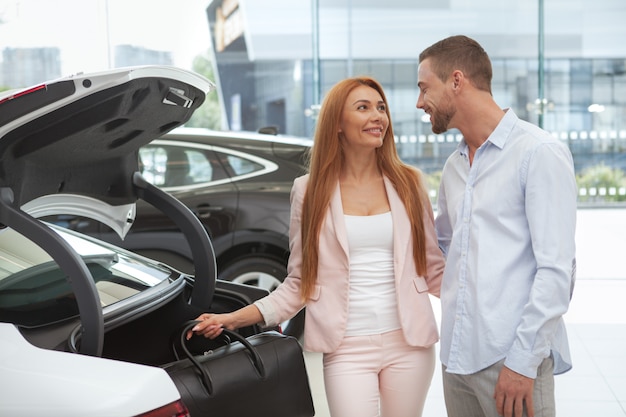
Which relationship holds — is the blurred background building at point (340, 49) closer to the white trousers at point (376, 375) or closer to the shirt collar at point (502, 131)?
the white trousers at point (376, 375)

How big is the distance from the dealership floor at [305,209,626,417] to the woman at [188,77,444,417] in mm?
1584

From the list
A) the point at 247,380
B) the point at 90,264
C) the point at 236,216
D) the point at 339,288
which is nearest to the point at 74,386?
the point at 247,380

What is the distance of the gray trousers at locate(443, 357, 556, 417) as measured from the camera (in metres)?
1.94

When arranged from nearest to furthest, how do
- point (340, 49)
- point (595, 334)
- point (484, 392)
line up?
point (484, 392) → point (595, 334) → point (340, 49)

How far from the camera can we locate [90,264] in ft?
7.79

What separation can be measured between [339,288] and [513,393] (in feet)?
1.99

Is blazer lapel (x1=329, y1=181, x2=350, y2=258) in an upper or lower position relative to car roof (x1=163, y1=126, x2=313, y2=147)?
lower

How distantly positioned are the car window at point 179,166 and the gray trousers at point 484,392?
2964 mm

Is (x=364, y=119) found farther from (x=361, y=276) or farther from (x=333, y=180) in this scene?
(x=361, y=276)

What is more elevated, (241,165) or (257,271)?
(241,165)

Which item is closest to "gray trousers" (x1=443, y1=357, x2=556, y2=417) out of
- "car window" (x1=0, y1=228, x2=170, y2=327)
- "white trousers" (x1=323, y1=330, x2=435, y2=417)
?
"white trousers" (x1=323, y1=330, x2=435, y2=417)

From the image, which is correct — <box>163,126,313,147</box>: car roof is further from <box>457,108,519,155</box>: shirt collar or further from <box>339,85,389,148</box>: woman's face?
<box>457,108,519,155</box>: shirt collar

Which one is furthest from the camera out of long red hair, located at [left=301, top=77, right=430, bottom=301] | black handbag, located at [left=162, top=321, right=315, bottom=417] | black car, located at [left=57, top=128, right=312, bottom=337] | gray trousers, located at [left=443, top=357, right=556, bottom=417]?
black car, located at [left=57, top=128, right=312, bottom=337]

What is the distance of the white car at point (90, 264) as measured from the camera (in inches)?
67.0
